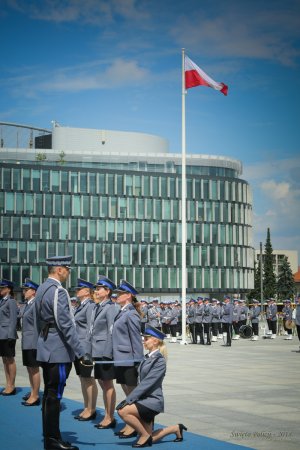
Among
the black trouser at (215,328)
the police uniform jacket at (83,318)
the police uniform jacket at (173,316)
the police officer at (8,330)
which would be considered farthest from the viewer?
the police uniform jacket at (173,316)

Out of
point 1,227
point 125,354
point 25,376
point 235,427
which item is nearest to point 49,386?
point 125,354

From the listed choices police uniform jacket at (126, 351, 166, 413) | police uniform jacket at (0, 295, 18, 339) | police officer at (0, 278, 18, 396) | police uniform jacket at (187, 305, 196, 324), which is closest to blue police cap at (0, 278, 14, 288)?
police officer at (0, 278, 18, 396)

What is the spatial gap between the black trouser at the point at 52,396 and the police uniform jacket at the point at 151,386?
834 millimetres

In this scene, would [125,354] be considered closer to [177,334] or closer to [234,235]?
[177,334]

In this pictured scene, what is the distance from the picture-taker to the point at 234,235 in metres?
108

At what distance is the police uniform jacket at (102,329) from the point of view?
38.2 feet

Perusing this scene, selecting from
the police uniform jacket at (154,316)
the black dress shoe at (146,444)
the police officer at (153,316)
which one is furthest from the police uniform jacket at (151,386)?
the police uniform jacket at (154,316)

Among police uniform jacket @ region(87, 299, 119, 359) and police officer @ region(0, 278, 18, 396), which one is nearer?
police uniform jacket @ region(87, 299, 119, 359)

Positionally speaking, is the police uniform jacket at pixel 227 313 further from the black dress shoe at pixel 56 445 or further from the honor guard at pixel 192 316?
the black dress shoe at pixel 56 445

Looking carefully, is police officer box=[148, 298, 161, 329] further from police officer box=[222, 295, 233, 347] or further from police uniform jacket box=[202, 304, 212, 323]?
police officer box=[222, 295, 233, 347]

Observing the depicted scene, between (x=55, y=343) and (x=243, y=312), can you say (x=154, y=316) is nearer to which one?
(x=243, y=312)

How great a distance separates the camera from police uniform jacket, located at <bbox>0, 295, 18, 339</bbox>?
15203mm

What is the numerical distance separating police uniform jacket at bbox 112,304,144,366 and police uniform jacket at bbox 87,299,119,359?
0.22 metres

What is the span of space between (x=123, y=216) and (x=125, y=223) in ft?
2.95
